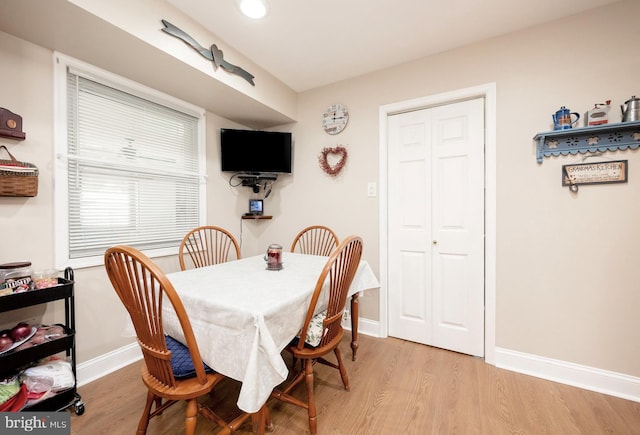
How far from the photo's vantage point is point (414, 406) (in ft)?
5.23

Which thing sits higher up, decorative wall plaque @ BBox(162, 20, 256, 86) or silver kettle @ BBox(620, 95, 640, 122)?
decorative wall plaque @ BBox(162, 20, 256, 86)

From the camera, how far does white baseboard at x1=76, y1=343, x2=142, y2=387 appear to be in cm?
180

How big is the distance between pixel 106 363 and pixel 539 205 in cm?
337

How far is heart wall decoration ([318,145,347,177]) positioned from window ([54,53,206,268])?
4.04ft

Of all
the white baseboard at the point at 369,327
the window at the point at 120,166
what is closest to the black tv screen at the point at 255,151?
the window at the point at 120,166

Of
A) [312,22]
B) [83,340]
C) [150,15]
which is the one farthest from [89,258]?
[312,22]

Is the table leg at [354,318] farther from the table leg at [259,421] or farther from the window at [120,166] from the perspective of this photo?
the window at [120,166]

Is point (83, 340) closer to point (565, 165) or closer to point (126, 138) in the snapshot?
point (126, 138)

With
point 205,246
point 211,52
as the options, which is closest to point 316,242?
point 205,246

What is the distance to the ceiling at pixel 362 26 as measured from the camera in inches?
68.9

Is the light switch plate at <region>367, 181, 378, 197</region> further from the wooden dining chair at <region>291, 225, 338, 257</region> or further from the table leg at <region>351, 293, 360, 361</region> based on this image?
the table leg at <region>351, 293, 360, 361</region>

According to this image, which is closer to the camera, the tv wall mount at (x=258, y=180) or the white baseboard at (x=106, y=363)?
the white baseboard at (x=106, y=363)

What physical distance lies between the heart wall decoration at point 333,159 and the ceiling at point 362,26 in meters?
0.77

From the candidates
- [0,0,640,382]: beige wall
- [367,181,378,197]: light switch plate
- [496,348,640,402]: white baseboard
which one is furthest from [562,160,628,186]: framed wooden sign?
[367,181,378,197]: light switch plate
